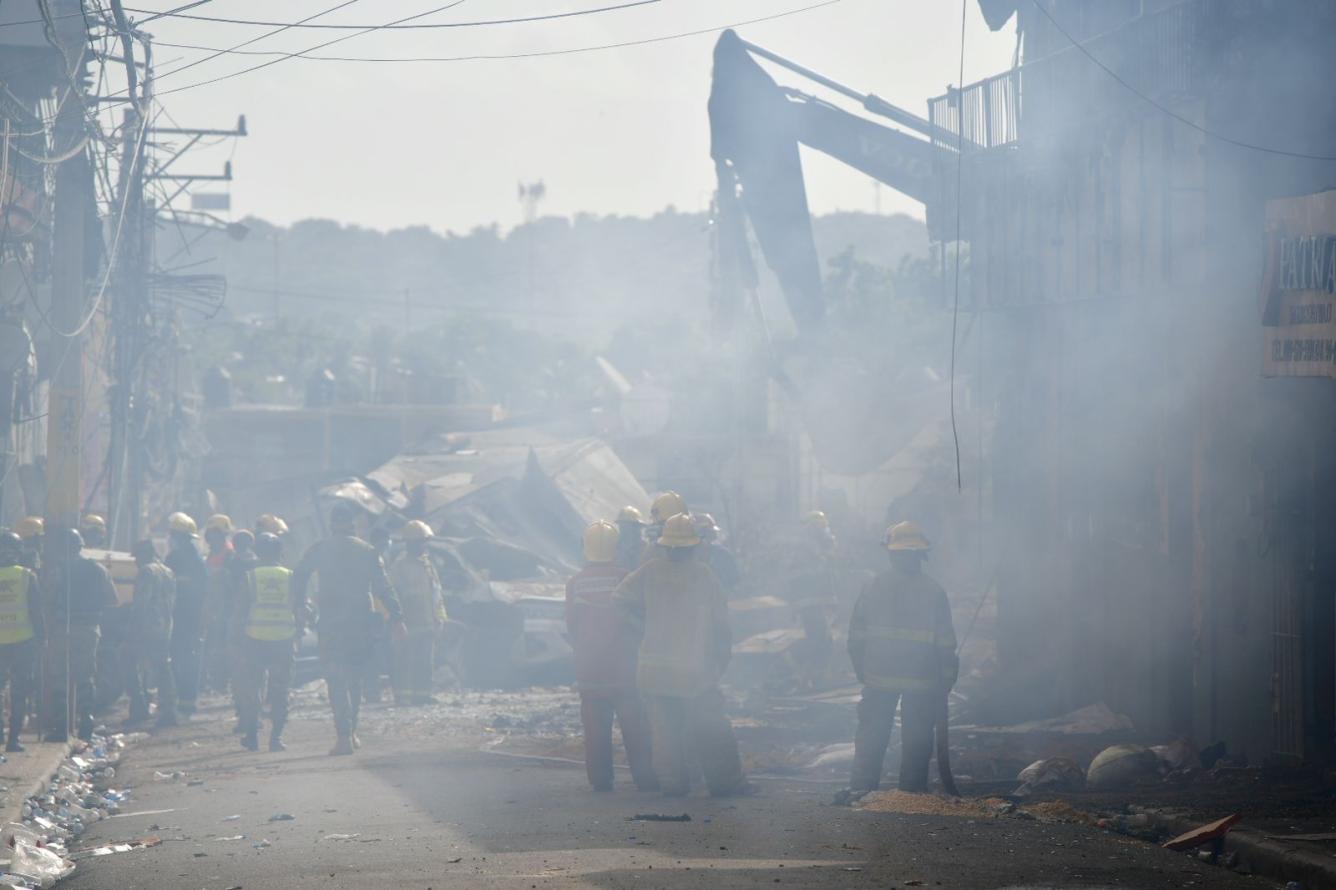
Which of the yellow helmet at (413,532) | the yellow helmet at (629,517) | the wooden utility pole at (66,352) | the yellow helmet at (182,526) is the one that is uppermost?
the wooden utility pole at (66,352)

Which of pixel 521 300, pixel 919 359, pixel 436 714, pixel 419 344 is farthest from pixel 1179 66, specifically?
pixel 521 300

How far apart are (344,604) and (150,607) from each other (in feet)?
10.4

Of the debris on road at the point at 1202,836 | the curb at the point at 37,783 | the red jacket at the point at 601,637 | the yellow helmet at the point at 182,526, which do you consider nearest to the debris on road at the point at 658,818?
the red jacket at the point at 601,637

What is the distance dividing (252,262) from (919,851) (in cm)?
13225

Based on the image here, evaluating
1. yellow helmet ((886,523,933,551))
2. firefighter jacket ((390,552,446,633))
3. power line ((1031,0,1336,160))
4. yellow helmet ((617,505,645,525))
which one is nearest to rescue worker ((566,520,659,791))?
yellow helmet ((886,523,933,551))

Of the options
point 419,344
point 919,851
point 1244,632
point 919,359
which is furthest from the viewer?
point 419,344

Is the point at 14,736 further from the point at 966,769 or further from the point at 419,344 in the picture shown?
the point at 419,344

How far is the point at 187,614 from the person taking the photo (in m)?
15.0

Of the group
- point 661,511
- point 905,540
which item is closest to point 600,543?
point 661,511

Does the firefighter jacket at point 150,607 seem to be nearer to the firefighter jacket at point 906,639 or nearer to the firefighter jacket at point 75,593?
the firefighter jacket at point 75,593

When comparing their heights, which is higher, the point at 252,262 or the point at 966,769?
the point at 252,262

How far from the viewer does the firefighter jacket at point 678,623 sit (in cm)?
909

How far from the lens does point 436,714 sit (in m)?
14.9

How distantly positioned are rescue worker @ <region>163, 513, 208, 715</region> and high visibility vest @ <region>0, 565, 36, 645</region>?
257cm
